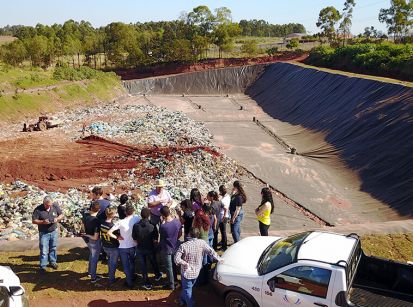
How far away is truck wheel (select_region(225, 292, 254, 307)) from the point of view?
6573 millimetres

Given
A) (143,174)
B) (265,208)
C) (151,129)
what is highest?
(265,208)

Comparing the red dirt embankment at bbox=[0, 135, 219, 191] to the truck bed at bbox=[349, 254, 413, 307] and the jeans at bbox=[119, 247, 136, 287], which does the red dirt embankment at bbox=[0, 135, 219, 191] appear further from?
the truck bed at bbox=[349, 254, 413, 307]

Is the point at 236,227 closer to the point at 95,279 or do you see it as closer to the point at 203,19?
the point at 95,279

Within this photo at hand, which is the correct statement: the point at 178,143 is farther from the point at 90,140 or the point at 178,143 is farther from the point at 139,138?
the point at 90,140

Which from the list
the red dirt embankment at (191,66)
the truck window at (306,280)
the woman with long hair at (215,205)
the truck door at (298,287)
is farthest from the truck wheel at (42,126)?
the red dirt embankment at (191,66)

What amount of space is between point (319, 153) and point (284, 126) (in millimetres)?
8152

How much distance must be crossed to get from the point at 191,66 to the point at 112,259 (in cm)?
5410

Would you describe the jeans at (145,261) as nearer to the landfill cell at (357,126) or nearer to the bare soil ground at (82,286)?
the bare soil ground at (82,286)

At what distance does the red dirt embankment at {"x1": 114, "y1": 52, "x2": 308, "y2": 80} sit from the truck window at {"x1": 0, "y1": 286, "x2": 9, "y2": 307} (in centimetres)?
5480

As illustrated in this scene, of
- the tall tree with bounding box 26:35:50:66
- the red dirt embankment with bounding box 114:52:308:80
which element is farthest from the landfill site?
the red dirt embankment with bounding box 114:52:308:80

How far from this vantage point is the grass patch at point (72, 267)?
309 inches

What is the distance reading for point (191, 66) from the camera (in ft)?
195

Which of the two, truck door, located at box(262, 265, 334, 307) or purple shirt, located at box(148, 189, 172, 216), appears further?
purple shirt, located at box(148, 189, 172, 216)

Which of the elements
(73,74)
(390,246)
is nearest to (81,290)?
(390,246)
